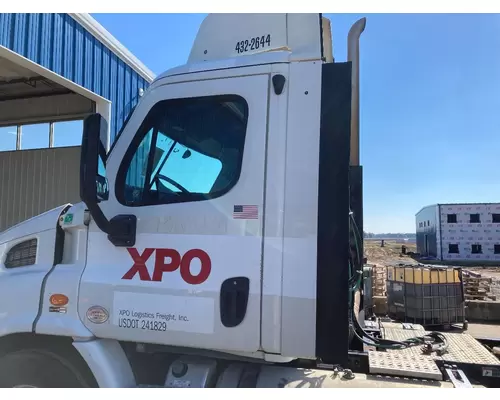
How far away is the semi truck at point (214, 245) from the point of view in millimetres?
1971

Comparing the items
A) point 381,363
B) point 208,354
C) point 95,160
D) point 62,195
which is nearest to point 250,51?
point 95,160

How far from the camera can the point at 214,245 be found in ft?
6.68

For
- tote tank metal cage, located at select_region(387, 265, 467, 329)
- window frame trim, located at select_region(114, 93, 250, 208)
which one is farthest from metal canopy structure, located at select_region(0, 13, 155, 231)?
tote tank metal cage, located at select_region(387, 265, 467, 329)

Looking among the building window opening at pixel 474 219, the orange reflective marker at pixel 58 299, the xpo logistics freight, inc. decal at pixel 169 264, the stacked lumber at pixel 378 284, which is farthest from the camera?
the building window opening at pixel 474 219

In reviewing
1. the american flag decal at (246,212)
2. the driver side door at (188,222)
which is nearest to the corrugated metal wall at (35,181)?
the driver side door at (188,222)

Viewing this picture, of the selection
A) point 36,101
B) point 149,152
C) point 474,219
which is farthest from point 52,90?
point 474,219

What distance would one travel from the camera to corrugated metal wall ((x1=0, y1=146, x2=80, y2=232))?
33.2ft

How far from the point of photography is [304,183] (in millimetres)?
2012

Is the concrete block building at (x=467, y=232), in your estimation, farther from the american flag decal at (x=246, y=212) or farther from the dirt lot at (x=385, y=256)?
the american flag decal at (x=246, y=212)

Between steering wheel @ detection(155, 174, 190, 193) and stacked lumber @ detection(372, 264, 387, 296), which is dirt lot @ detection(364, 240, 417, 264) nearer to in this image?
stacked lumber @ detection(372, 264, 387, 296)

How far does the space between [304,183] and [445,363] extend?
1.67 meters

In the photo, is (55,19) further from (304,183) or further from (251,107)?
(304,183)

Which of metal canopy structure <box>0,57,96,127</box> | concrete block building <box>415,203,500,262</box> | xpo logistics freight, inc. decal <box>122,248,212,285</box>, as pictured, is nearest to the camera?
xpo logistics freight, inc. decal <box>122,248,212,285</box>

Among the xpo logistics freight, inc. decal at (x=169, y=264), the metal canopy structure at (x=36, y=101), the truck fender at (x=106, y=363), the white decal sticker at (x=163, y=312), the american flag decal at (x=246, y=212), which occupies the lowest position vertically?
the truck fender at (x=106, y=363)
